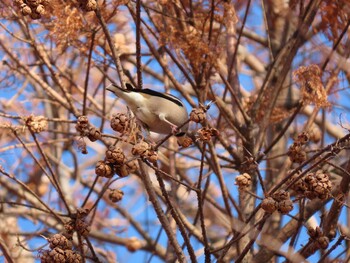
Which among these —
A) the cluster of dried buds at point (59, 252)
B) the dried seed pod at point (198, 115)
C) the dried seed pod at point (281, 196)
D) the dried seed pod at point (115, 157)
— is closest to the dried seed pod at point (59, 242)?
the cluster of dried buds at point (59, 252)

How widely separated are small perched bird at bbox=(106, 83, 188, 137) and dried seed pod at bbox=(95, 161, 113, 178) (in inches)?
22.6

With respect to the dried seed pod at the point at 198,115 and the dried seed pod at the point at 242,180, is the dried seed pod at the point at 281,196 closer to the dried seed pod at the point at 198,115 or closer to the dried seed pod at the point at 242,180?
the dried seed pod at the point at 242,180

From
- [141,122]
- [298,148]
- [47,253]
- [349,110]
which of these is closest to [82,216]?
[47,253]

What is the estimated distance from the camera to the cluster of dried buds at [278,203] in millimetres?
2090

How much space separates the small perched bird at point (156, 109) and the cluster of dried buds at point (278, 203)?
671mm

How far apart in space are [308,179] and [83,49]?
4.84 ft

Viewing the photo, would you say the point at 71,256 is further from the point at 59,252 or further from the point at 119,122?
the point at 119,122

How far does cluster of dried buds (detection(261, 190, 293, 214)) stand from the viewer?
2.09 m

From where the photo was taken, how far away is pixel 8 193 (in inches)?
189

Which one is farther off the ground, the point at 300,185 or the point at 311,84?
the point at 311,84

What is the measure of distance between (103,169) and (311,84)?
1.25 m

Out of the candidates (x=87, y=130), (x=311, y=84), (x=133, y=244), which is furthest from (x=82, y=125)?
(x=133, y=244)

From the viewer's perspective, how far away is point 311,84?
300 centimetres

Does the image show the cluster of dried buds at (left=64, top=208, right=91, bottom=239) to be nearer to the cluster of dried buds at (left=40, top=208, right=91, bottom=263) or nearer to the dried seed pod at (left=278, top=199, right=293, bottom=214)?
the cluster of dried buds at (left=40, top=208, right=91, bottom=263)
